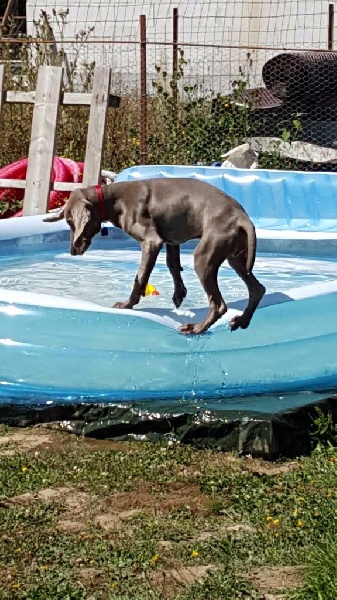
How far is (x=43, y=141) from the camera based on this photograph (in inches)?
402

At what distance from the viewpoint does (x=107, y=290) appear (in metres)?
7.34

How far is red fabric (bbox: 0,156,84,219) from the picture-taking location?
10725mm

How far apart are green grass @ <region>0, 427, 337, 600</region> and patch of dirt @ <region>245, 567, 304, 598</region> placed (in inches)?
0.4

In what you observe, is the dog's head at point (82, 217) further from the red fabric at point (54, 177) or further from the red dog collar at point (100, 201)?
the red fabric at point (54, 177)

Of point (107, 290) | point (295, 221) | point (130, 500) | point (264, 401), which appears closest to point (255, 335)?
point (264, 401)

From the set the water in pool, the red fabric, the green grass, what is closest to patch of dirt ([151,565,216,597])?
the green grass

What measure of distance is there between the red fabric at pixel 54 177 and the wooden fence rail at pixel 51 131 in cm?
45

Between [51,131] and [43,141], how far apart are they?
0.14 meters

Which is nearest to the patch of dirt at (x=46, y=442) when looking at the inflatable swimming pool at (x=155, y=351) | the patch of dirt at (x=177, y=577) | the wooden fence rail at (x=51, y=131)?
the inflatable swimming pool at (x=155, y=351)

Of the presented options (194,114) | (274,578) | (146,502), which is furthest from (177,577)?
(194,114)

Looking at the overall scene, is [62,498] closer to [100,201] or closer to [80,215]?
[80,215]

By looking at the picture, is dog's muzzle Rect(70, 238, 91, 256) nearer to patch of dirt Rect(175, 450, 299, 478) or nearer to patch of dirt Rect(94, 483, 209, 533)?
patch of dirt Rect(175, 450, 299, 478)

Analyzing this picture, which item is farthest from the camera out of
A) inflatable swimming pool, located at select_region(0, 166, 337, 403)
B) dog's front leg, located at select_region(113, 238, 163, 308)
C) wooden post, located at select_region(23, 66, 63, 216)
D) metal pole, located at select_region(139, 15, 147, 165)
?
metal pole, located at select_region(139, 15, 147, 165)

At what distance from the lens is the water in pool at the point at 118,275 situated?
7211mm
